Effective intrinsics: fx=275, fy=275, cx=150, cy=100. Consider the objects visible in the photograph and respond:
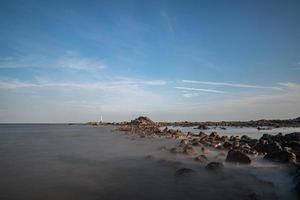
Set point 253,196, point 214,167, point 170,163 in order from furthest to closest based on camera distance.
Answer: point 170,163
point 214,167
point 253,196

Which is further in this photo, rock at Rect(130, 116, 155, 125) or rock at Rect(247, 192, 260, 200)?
rock at Rect(130, 116, 155, 125)

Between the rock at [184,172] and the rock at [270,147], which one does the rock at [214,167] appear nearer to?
the rock at [184,172]

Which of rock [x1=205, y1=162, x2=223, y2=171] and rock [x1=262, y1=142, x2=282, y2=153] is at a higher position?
rock [x1=262, y1=142, x2=282, y2=153]

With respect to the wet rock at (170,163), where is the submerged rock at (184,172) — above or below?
below

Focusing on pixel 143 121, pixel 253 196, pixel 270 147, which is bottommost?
pixel 253 196

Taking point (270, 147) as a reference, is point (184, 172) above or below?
below

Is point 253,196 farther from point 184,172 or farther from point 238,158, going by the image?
point 238,158

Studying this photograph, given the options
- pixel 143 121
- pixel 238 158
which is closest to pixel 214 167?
pixel 238 158

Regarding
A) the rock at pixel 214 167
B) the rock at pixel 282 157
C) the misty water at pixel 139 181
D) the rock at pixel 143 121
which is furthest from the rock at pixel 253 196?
the rock at pixel 143 121

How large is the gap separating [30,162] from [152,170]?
8439 mm

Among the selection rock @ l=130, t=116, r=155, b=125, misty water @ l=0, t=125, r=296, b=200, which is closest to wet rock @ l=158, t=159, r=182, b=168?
misty water @ l=0, t=125, r=296, b=200

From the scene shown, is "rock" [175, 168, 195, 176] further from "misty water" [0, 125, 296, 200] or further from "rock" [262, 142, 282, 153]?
"rock" [262, 142, 282, 153]

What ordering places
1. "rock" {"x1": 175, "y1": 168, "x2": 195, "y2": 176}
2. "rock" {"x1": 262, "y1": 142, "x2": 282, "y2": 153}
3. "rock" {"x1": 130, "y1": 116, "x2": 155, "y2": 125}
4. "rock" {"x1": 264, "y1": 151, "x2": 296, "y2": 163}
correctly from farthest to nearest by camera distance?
"rock" {"x1": 130, "y1": 116, "x2": 155, "y2": 125}, "rock" {"x1": 262, "y1": 142, "x2": 282, "y2": 153}, "rock" {"x1": 264, "y1": 151, "x2": 296, "y2": 163}, "rock" {"x1": 175, "y1": 168, "x2": 195, "y2": 176}

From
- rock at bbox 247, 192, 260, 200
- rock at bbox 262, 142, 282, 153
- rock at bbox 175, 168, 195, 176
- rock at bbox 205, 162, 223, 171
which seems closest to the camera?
rock at bbox 247, 192, 260, 200
